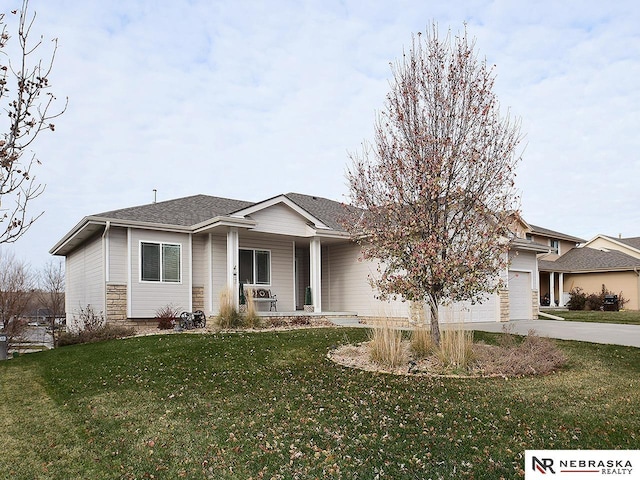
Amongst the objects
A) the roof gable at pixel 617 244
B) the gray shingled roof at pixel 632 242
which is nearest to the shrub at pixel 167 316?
the roof gable at pixel 617 244

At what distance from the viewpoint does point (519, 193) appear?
851cm

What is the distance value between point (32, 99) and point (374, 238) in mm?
6675

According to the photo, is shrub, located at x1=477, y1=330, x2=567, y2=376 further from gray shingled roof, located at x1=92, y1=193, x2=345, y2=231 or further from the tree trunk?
gray shingled roof, located at x1=92, y1=193, x2=345, y2=231

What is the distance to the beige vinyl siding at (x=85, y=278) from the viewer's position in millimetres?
15773

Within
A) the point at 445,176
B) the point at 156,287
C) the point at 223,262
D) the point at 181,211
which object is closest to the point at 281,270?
the point at 223,262

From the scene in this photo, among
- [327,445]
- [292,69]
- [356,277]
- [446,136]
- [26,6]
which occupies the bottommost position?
[327,445]

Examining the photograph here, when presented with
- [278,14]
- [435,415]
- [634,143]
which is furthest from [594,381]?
[634,143]

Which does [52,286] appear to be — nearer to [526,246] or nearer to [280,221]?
[280,221]

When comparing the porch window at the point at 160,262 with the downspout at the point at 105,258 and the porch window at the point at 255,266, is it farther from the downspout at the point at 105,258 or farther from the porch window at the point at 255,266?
the porch window at the point at 255,266

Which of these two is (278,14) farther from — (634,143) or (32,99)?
(634,143)

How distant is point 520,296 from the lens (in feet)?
63.0

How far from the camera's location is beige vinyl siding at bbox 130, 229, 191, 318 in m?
14.8

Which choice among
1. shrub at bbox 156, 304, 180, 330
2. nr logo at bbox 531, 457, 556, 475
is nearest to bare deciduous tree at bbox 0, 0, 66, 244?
nr logo at bbox 531, 457, 556, 475

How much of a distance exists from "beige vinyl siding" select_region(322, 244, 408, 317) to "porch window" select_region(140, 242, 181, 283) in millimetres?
5614
